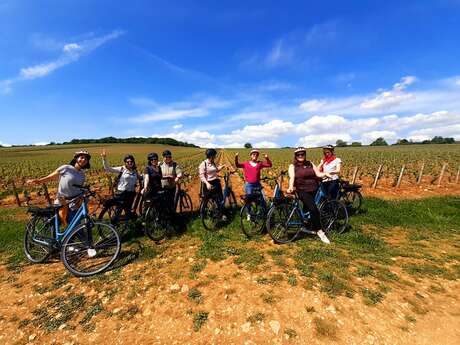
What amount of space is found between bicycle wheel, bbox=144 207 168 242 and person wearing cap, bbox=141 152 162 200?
409 millimetres

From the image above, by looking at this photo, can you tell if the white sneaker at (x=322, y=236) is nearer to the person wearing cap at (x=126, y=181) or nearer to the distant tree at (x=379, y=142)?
the person wearing cap at (x=126, y=181)

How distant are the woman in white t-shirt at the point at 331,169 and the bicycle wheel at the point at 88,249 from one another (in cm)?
584

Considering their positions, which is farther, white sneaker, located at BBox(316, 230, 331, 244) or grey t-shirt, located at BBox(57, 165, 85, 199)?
white sneaker, located at BBox(316, 230, 331, 244)

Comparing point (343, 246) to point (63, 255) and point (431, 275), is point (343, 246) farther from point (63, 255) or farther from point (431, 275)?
point (63, 255)

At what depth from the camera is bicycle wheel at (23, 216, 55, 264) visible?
17.2ft

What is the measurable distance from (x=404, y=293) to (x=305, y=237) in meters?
2.52

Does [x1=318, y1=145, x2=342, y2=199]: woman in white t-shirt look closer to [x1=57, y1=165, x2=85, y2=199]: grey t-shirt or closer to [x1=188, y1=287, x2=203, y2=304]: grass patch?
[x1=188, y1=287, x2=203, y2=304]: grass patch

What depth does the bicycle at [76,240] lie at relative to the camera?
4.79 m

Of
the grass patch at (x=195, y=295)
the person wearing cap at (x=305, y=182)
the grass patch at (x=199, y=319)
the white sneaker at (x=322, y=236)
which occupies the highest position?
the person wearing cap at (x=305, y=182)

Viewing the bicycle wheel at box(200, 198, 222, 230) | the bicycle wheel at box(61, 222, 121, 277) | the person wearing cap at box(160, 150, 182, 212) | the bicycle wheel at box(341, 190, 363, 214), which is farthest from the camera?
the bicycle wheel at box(341, 190, 363, 214)

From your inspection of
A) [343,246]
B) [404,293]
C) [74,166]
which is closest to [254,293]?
[404,293]

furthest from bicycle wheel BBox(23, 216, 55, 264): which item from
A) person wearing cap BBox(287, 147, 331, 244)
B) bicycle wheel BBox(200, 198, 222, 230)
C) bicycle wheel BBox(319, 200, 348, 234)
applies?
bicycle wheel BBox(319, 200, 348, 234)

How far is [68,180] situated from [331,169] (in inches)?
270

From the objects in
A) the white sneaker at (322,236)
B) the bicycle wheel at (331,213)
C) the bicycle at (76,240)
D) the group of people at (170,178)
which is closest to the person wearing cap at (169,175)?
the group of people at (170,178)
